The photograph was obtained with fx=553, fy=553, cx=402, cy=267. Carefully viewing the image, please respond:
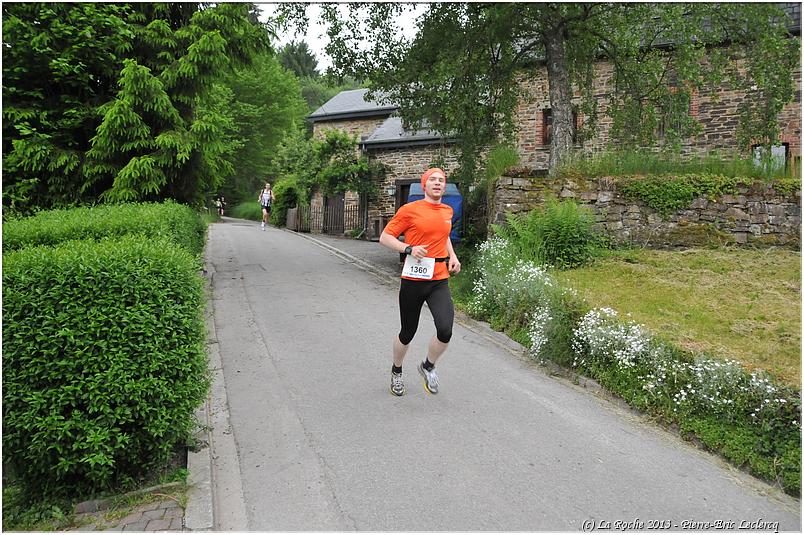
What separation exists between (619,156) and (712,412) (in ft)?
25.1

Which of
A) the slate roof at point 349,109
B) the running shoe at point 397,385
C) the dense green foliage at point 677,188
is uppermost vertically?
the slate roof at point 349,109

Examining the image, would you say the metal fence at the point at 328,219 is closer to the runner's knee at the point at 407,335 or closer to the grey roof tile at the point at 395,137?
the grey roof tile at the point at 395,137

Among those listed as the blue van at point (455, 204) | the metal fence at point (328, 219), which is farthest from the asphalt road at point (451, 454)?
the metal fence at point (328, 219)

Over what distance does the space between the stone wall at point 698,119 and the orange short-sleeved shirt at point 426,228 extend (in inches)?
437

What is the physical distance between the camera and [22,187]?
9.93 metres

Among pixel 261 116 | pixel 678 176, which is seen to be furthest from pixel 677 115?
pixel 261 116

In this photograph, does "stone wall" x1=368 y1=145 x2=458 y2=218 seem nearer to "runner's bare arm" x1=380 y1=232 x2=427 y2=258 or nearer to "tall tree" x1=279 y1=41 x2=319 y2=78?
"runner's bare arm" x1=380 y1=232 x2=427 y2=258

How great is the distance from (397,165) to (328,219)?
4.92m

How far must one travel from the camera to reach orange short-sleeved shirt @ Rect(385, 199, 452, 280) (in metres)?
5.00

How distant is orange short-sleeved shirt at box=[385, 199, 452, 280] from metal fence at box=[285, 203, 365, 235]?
63.4 feet

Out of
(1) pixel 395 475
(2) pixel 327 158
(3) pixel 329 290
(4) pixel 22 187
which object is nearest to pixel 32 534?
(1) pixel 395 475

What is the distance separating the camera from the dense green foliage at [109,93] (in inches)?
380

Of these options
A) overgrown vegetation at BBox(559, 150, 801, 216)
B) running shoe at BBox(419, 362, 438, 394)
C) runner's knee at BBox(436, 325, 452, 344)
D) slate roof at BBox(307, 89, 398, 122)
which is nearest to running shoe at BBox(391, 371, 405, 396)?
running shoe at BBox(419, 362, 438, 394)

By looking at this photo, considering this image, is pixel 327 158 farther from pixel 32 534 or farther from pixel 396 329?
pixel 32 534
